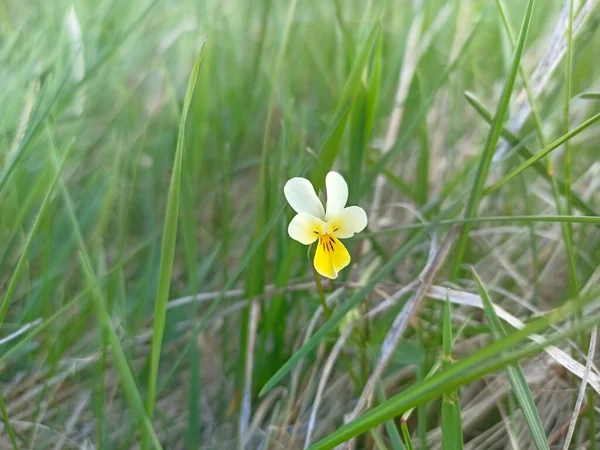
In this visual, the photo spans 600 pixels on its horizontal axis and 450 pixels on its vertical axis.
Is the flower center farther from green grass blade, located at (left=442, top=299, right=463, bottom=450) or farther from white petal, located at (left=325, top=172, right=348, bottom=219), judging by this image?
green grass blade, located at (left=442, top=299, right=463, bottom=450)

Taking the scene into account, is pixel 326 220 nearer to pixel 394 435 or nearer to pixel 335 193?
pixel 335 193

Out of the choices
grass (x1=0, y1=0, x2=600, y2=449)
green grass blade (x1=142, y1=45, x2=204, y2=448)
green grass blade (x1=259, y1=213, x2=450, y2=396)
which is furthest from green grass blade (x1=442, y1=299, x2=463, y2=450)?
green grass blade (x1=142, y1=45, x2=204, y2=448)

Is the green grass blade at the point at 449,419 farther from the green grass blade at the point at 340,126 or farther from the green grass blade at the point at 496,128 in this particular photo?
the green grass blade at the point at 340,126

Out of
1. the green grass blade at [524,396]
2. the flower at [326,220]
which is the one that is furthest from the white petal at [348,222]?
the green grass blade at [524,396]

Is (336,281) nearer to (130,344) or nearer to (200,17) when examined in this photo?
(130,344)

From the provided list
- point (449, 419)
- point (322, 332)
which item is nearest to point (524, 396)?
point (449, 419)

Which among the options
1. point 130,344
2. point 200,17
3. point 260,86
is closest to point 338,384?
point 130,344
